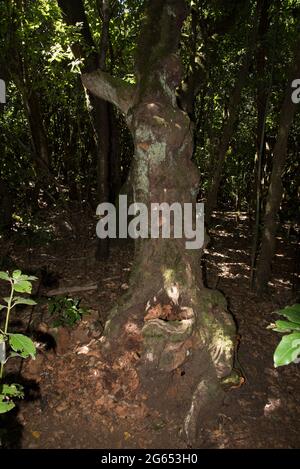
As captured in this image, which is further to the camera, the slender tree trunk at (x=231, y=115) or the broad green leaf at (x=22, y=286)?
the slender tree trunk at (x=231, y=115)

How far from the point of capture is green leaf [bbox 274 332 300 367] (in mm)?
1605

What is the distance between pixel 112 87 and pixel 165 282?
230 cm

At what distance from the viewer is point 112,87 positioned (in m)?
4.25

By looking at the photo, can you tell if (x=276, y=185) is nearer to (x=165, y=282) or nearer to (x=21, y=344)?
(x=165, y=282)

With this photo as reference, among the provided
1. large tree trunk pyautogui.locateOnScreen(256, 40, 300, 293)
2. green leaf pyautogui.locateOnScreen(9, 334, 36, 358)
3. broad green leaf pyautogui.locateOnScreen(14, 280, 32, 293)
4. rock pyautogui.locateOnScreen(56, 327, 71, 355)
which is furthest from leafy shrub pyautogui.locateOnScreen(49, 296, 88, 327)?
large tree trunk pyautogui.locateOnScreen(256, 40, 300, 293)

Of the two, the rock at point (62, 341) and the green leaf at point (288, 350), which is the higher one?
the green leaf at point (288, 350)

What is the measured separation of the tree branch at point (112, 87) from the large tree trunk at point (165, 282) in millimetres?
11

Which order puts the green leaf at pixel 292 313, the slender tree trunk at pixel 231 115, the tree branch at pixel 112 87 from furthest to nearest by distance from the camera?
the slender tree trunk at pixel 231 115 → the tree branch at pixel 112 87 → the green leaf at pixel 292 313

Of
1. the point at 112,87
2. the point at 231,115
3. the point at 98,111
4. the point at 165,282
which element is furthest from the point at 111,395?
the point at 231,115

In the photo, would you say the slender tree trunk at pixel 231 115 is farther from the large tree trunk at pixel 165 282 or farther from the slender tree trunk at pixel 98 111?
the large tree trunk at pixel 165 282

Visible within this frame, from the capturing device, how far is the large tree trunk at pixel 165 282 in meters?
3.98

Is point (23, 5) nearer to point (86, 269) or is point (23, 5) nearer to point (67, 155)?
point (86, 269)

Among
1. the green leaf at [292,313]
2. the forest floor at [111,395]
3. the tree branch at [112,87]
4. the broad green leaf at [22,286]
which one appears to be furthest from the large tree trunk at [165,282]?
the green leaf at [292,313]

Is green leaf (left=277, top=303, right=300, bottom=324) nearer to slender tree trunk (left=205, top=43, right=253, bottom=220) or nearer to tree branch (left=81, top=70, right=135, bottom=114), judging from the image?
tree branch (left=81, top=70, right=135, bottom=114)
